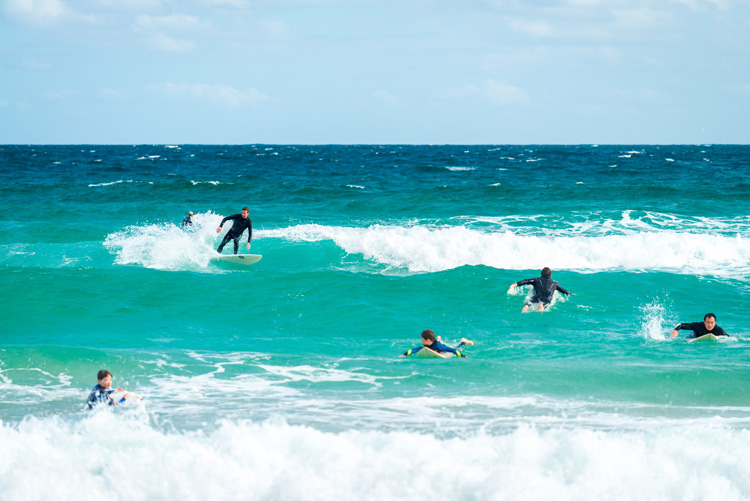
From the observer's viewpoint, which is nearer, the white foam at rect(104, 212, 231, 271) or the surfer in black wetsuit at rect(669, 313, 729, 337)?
the surfer in black wetsuit at rect(669, 313, 729, 337)

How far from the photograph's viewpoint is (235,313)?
13.7 m

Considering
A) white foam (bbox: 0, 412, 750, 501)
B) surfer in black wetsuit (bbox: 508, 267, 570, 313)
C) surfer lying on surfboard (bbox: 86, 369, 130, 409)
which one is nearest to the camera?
white foam (bbox: 0, 412, 750, 501)

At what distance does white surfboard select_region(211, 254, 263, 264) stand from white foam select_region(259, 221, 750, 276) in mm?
3180

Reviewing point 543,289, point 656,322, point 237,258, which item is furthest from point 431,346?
point 237,258

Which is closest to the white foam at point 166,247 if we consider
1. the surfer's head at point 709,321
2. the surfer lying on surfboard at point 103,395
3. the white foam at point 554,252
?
the white foam at point 554,252

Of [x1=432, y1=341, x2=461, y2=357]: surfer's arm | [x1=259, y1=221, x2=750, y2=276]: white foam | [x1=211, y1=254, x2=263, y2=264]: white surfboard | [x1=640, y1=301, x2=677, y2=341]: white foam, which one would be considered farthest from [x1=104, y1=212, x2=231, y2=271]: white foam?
[x1=640, y1=301, x2=677, y2=341]: white foam

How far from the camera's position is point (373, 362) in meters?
10.1

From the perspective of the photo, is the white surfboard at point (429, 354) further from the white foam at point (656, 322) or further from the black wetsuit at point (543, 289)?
the white foam at point (656, 322)

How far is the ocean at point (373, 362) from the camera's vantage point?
6.04m

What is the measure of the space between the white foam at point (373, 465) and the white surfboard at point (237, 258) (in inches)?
442

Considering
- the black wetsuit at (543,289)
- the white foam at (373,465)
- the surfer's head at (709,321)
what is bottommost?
the white foam at (373,465)

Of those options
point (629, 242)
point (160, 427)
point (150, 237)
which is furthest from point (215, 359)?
point (629, 242)

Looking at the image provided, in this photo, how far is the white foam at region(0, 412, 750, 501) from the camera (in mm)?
5852

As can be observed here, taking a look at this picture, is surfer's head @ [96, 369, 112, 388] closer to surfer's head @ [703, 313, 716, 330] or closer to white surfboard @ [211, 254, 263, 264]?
surfer's head @ [703, 313, 716, 330]
